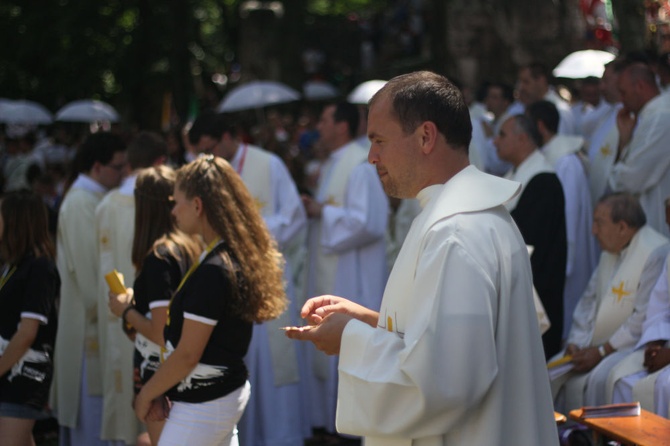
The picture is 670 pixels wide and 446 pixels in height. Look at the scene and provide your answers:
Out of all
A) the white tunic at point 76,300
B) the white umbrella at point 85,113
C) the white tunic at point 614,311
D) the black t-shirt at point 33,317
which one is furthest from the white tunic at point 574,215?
the white umbrella at point 85,113

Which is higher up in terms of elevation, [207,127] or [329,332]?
[207,127]

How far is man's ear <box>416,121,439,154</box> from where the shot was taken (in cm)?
275

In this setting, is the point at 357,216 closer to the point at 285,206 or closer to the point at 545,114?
the point at 285,206

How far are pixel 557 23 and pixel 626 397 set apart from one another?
10.6 m

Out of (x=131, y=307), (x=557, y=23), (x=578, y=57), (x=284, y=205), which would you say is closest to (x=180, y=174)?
(x=131, y=307)

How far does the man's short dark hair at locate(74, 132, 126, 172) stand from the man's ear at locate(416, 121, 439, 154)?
4490 mm

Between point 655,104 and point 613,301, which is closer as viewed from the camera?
point 613,301

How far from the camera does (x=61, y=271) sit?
6.86 meters

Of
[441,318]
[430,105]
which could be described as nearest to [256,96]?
[430,105]

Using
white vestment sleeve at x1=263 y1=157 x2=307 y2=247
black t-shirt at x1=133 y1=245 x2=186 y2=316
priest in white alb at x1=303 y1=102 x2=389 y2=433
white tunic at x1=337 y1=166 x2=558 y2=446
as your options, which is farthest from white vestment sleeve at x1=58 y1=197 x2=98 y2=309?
white tunic at x1=337 y1=166 x2=558 y2=446

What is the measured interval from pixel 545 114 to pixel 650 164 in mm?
1067

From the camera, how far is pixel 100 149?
6891 millimetres

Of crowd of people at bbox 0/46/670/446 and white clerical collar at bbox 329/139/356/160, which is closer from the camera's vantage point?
crowd of people at bbox 0/46/670/446

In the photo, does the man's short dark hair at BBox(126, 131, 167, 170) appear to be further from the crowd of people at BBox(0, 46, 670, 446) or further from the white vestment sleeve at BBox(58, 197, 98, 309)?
the white vestment sleeve at BBox(58, 197, 98, 309)
